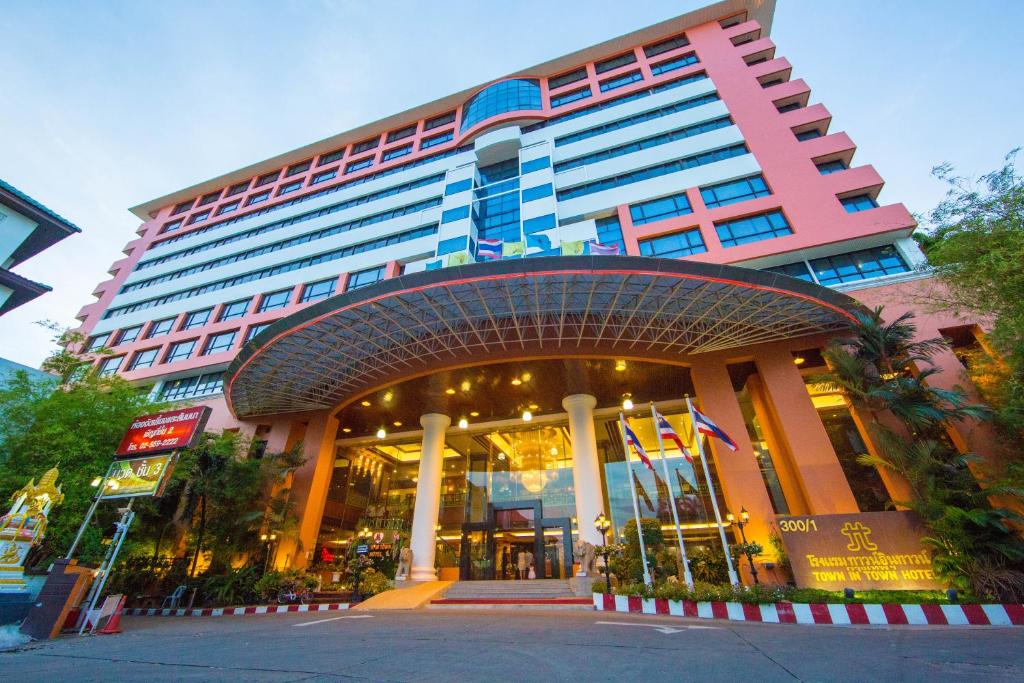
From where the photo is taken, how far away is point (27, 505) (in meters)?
10.9

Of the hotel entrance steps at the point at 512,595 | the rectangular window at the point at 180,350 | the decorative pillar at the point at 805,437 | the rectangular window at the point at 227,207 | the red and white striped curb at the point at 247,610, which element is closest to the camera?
the decorative pillar at the point at 805,437

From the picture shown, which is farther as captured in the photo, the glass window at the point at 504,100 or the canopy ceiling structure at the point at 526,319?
the glass window at the point at 504,100

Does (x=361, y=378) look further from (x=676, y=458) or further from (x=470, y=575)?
(x=676, y=458)

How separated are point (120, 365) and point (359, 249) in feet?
72.4

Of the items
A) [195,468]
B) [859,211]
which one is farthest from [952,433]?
[195,468]

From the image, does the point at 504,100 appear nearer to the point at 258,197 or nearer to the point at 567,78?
the point at 567,78

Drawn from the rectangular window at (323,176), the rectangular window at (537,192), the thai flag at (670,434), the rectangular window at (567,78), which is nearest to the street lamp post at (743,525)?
the thai flag at (670,434)

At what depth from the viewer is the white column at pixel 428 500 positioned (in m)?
20.6

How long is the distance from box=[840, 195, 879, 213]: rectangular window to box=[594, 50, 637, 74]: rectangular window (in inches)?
889

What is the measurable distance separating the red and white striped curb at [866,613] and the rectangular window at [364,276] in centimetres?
2787

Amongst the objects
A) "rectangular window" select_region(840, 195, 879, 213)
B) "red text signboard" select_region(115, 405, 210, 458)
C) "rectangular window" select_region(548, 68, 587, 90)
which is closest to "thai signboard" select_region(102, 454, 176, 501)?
"red text signboard" select_region(115, 405, 210, 458)

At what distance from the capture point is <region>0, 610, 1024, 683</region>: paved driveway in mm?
4879

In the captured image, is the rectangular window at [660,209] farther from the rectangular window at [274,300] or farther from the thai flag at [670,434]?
the rectangular window at [274,300]

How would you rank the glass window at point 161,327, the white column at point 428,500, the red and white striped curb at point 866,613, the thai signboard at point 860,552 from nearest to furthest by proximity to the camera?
the red and white striped curb at point 866,613 → the thai signboard at point 860,552 → the white column at point 428,500 → the glass window at point 161,327
